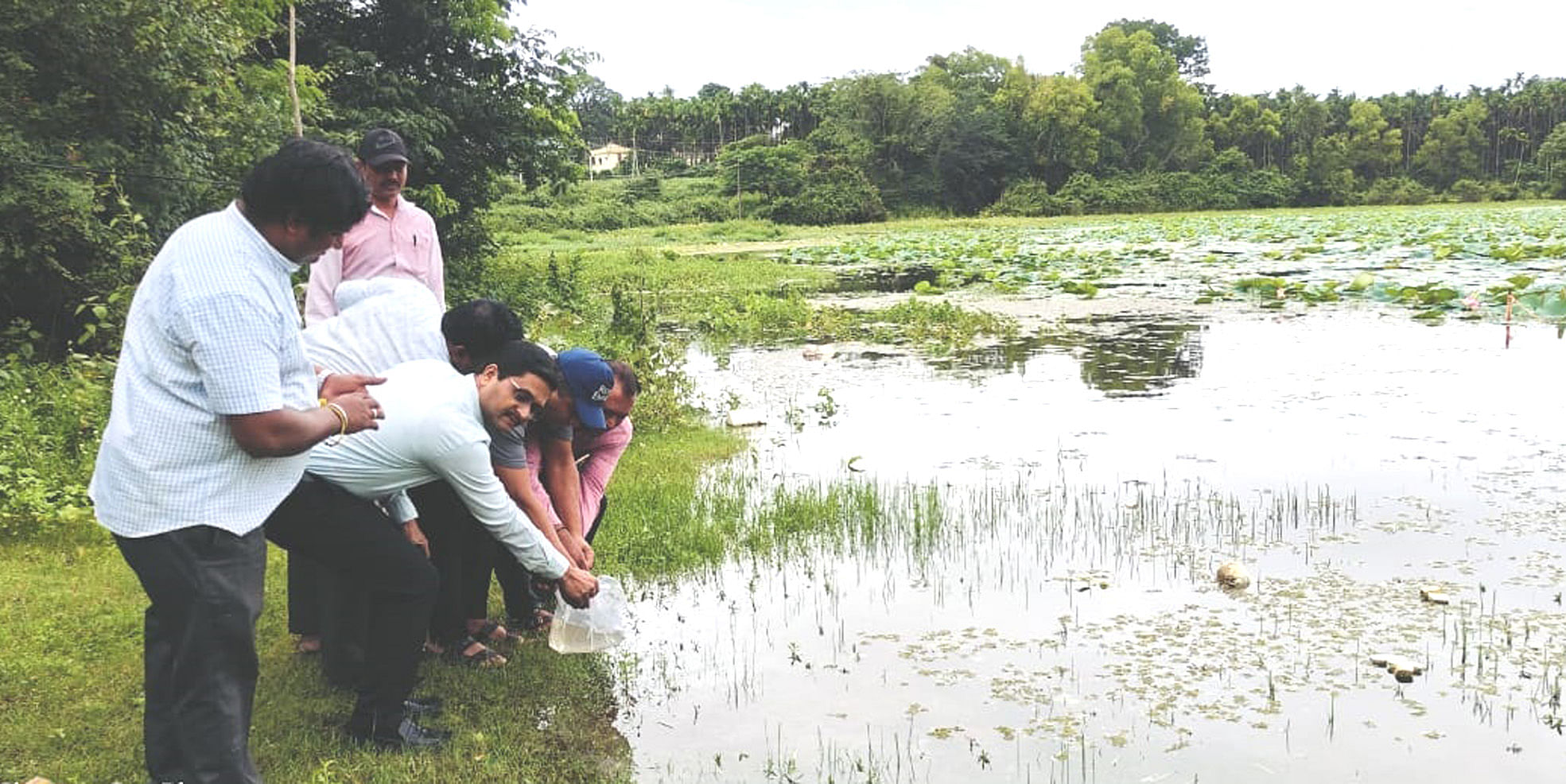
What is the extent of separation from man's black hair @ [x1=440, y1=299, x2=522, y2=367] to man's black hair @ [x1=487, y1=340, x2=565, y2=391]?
207 millimetres

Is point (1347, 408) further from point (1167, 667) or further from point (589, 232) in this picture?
point (589, 232)

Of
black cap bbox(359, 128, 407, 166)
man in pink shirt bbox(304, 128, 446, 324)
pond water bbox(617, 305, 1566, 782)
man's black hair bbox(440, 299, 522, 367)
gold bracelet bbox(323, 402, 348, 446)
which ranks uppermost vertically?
black cap bbox(359, 128, 407, 166)

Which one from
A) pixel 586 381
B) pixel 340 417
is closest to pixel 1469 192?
pixel 586 381

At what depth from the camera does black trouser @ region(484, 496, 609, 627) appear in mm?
4203

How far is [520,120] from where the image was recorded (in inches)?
624

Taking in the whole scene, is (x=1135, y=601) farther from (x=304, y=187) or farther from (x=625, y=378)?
(x=304, y=187)

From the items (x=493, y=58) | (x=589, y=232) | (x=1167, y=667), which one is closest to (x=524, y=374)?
(x=1167, y=667)

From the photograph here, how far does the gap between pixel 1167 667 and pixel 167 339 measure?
3176mm

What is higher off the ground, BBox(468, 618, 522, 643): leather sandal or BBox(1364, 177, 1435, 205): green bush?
BBox(1364, 177, 1435, 205): green bush

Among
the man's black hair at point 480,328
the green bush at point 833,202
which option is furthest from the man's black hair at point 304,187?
the green bush at point 833,202

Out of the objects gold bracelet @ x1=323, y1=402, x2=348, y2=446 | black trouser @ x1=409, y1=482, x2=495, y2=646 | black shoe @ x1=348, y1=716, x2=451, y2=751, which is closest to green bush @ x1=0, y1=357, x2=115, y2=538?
black trouser @ x1=409, y1=482, x2=495, y2=646

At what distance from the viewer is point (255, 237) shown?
95.4 inches

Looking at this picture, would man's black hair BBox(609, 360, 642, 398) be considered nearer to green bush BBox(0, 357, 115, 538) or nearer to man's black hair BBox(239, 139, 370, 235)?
man's black hair BBox(239, 139, 370, 235)

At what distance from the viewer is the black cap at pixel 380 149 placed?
3986 mm
